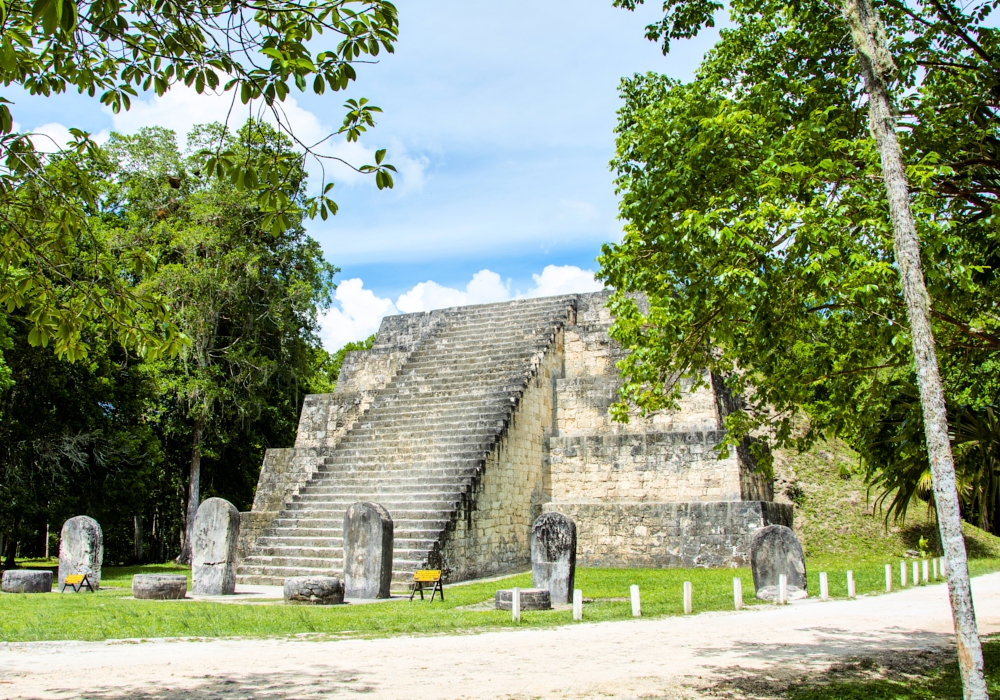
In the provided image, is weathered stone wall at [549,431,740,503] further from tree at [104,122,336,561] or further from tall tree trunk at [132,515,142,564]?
tall tree trunk at [132,515,142,564]

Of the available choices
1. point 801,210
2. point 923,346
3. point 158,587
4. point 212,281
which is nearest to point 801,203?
point 801,210

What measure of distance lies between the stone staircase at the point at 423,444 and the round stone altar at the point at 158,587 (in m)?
1.72

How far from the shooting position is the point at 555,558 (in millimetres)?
10219

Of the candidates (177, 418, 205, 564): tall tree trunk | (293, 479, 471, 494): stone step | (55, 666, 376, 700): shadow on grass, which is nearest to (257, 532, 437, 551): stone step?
(293, 479, 471, 494): stone step

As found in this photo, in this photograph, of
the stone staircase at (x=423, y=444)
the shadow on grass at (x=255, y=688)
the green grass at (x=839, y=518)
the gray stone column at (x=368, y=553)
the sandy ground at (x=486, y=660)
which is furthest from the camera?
the green grass at (x=839, y=518)

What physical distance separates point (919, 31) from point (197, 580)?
1105cm

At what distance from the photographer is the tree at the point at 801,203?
5.46 metres

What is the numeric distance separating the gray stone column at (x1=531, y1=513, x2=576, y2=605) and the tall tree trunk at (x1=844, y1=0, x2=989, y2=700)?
628 cm

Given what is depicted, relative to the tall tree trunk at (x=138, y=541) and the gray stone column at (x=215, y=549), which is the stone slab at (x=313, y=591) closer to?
the gray stone column at (x=215, y=549)

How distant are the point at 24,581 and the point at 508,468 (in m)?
7.88

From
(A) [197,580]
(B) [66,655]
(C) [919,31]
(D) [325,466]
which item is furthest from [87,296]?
(D) [325,466]

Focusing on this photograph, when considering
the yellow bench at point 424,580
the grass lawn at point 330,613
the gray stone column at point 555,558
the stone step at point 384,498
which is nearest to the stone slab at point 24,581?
the grass lawn at point 330,613

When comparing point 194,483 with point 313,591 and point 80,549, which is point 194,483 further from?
point 313,591

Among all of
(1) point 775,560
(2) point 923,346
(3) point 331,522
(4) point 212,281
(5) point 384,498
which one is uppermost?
(4) point 212,281
